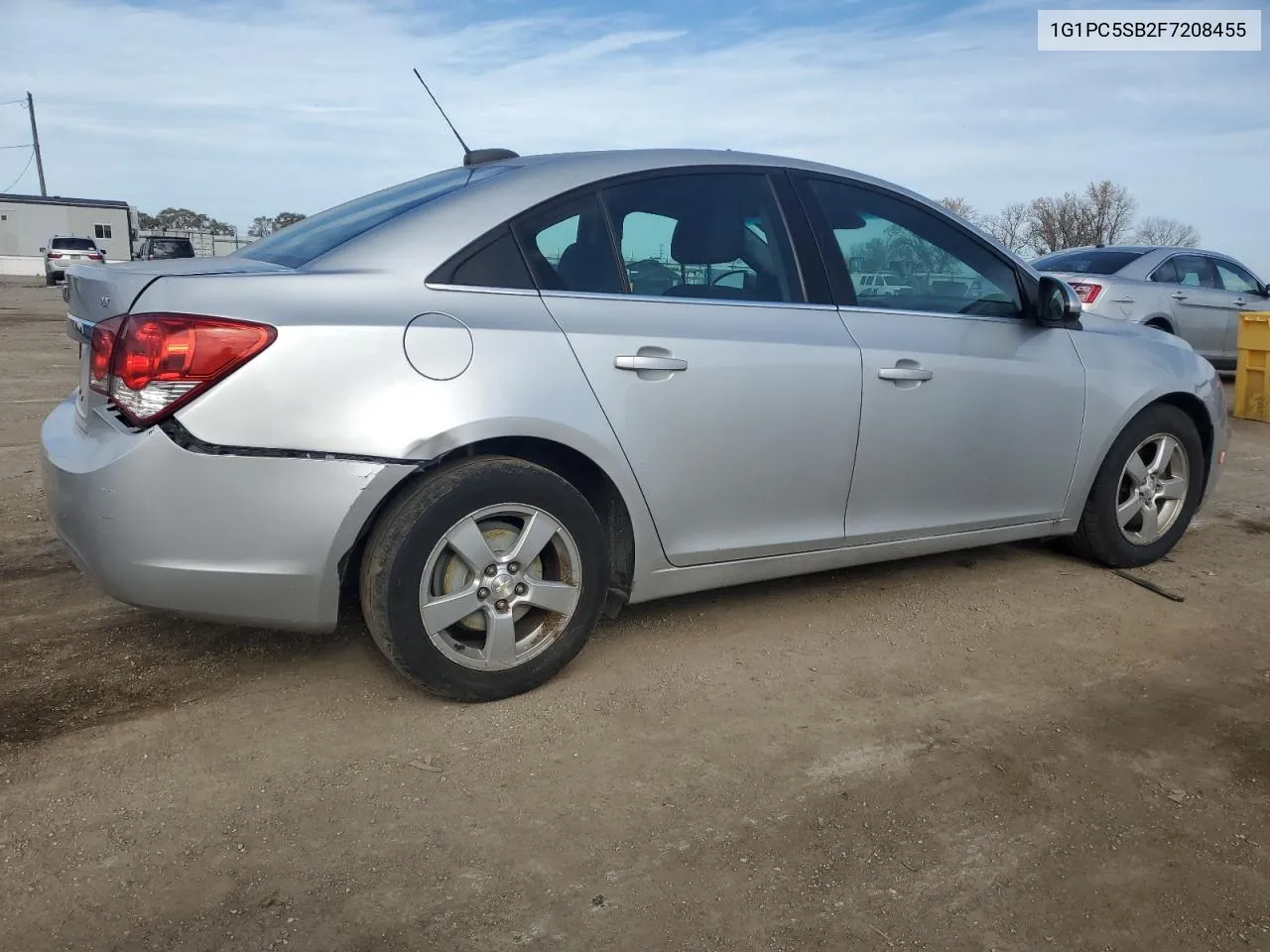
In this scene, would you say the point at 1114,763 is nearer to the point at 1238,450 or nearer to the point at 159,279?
the point at 159,279

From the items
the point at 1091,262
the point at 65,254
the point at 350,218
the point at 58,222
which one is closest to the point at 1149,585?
the point at 350,218

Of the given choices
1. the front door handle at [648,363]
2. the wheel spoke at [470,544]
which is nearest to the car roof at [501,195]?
the front door handle at [648,363]

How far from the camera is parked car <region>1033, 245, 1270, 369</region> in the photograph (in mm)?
9961

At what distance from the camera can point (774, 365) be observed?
3328mm

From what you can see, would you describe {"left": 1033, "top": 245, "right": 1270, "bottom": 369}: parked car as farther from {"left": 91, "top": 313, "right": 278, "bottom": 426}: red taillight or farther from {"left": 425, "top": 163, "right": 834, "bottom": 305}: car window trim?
{"left": 91, "top": 313, "right": 278, "bottom": 426}: red taillight

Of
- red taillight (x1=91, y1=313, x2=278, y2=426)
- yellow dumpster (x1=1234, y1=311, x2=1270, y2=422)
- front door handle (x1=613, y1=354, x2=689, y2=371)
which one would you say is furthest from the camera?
yellow dumpster (x1=1234, y1=311, x2=1270, y2=422)

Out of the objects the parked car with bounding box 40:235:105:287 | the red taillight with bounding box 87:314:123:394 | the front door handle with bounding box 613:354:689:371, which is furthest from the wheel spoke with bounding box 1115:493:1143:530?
the parked car with bounding box 40:235:105:287

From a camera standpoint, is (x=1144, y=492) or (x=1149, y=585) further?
(x=1144, y=492)

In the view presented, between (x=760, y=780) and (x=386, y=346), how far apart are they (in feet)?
4.86

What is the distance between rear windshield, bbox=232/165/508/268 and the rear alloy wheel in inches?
31.6

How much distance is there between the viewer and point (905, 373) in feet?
11.8

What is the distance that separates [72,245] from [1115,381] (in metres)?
37.6

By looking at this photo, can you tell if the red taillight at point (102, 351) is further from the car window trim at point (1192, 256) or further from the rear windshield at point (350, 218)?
the car window trim at point (1192, 256)

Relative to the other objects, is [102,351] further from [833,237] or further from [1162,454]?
[1162,454]
